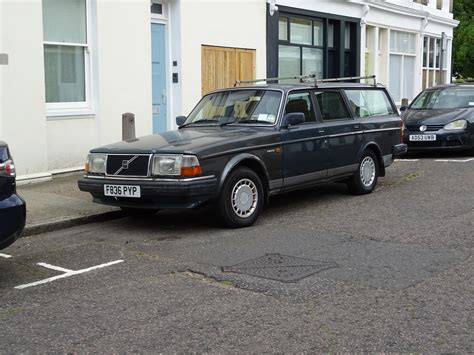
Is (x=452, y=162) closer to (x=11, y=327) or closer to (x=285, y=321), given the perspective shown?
(x=285, y=321)

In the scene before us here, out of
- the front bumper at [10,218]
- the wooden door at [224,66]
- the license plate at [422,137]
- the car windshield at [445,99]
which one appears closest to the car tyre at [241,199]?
the front bumper at [10,218]

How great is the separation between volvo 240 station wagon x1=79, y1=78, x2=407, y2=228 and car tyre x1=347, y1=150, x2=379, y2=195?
0.6 inches

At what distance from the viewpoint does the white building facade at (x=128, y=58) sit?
34.6ft

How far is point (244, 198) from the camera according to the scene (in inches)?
304

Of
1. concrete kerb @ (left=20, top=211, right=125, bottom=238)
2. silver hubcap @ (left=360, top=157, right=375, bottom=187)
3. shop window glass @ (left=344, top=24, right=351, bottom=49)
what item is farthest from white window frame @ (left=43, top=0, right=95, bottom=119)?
shop window glass @ (left=344, top=24, right=351, bottom=49)

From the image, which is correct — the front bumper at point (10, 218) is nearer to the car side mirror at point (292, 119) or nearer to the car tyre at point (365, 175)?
the car side mirror at point (292, 119)

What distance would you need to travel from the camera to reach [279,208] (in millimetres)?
9008

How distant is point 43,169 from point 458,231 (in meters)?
6.76

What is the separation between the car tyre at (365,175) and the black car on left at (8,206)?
5.48 meters

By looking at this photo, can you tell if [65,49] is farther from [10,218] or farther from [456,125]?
[456,125]

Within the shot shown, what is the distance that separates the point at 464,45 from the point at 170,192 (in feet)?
119

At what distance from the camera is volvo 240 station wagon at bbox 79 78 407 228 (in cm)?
728

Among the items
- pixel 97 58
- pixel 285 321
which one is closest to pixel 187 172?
pixel 285 321

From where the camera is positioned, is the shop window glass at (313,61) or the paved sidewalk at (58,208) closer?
the paved sidewalk at (58,208)
